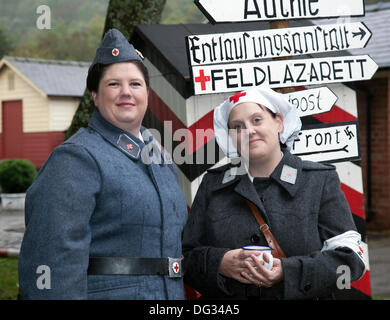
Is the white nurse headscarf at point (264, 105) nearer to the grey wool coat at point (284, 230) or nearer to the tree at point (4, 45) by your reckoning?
the grey wool coat at point (284, 230)

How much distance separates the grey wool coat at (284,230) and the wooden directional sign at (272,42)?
0.87 meters

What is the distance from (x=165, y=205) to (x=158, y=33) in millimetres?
2060

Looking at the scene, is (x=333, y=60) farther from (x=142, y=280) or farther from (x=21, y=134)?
(x=21, y=134)

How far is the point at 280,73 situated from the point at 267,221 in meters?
1.22

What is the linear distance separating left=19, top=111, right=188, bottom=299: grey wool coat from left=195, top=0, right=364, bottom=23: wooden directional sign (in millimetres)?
1088

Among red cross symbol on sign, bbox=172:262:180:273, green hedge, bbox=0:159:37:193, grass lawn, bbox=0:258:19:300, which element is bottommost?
grass lawn, bbox=0:258:19:300

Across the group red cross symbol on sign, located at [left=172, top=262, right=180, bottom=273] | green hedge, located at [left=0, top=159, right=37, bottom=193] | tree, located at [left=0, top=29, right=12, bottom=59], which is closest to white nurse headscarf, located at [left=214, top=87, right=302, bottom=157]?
red cross symbol on sign, located at [left=172, top=262, right=180, bottom=273]

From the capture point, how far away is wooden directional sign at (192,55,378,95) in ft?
10.5

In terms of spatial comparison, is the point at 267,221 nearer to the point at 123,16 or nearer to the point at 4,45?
the point at 123,16

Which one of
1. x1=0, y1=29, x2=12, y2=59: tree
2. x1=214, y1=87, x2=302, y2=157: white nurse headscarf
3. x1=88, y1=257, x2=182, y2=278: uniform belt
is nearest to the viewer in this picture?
x1=88, y1=257, x2=182, y2=278: uniform belt

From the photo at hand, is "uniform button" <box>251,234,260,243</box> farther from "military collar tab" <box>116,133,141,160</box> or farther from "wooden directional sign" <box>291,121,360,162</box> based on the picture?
"wooden directional sign" <box>291,121,360,162</box>

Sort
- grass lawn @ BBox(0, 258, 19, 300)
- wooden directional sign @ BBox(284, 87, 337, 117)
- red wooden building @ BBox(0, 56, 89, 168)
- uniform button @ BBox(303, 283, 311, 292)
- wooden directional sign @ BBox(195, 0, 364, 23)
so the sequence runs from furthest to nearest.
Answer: red wooden building @ BBox(0, 56, 89, 168)
grass lawn @ BBox(0, 258, 19, 300)
wooden directional sign @ BBox(284, 87, 337, 117)
wooden directional sign @ BBox(195, 0, 364, 23)
uniform button @ BBox(303, 283, 311, 292)

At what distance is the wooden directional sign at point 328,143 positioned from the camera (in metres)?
3.53
